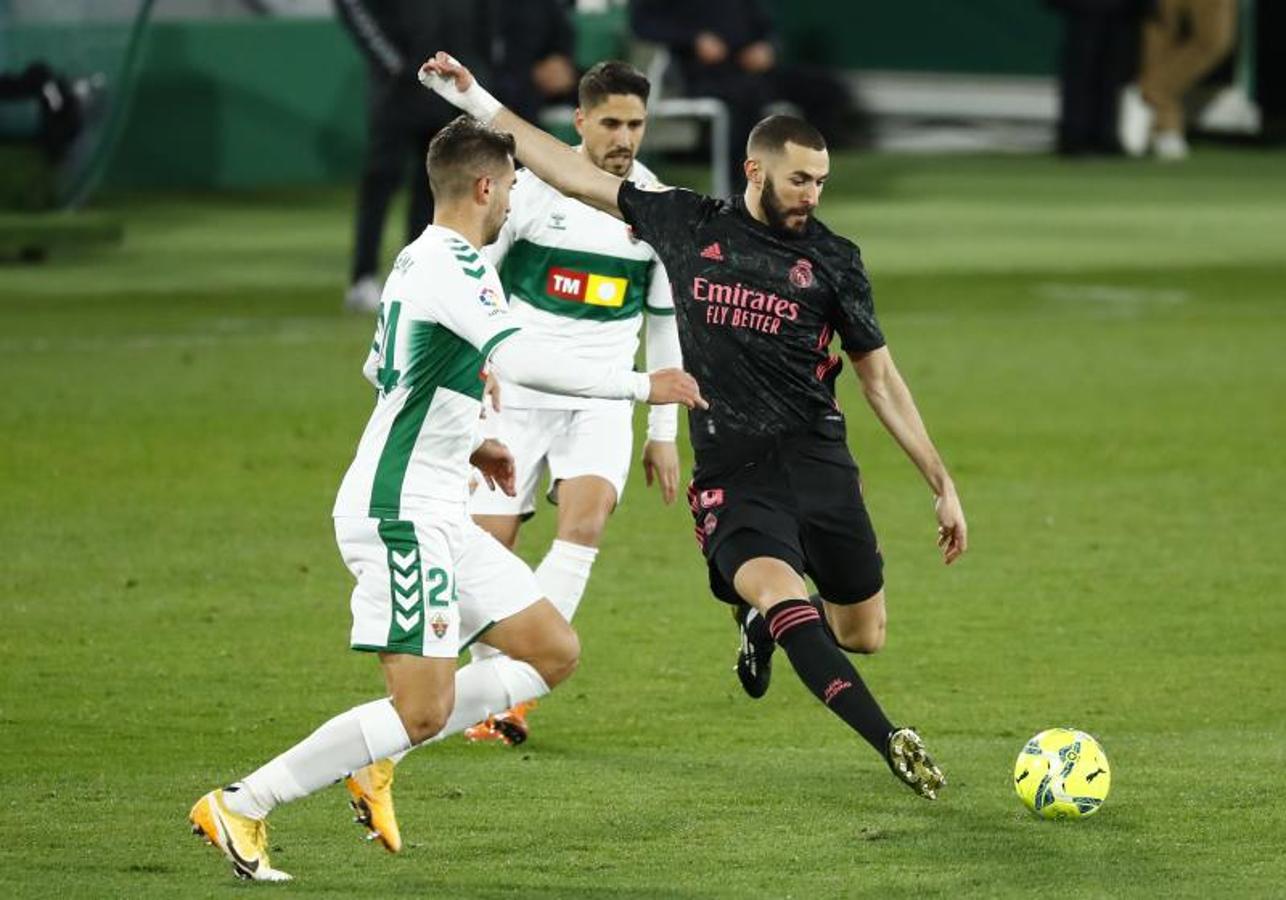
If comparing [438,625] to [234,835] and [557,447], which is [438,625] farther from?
[557,447]

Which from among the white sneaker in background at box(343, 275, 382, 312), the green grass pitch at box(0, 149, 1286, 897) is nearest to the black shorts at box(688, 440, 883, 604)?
the green grass pitch at box(0, 149, 1286, 897)

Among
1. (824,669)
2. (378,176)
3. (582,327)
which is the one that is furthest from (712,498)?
(378,176)

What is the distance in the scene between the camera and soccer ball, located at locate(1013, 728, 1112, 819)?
6.73 metres

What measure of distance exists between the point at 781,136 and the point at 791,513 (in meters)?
1.05

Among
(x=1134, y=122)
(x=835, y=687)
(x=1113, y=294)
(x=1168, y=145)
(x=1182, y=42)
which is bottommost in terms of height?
(x=1168, y=145)

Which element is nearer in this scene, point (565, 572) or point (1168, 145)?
point (565, 572)

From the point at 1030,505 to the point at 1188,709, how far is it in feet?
12.0

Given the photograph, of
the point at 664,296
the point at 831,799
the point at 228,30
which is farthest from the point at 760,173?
the point at 228,30

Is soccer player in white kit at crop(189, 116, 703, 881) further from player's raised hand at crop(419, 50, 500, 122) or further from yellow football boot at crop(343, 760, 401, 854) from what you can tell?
player's raised hand at crop(419, 50, 500, 122)

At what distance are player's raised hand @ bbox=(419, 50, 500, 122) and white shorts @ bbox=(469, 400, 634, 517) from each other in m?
1.17

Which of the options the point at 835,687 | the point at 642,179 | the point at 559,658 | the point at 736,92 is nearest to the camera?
the point at 559,658

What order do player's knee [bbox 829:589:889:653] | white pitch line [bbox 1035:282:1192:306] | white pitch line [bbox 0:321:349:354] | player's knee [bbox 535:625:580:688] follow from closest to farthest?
1. player's knee [bbox 535:625:580:688]
2. player's knee [bbox 829:589:889:653]
3. white pitch line [bbox 0:321:349:354]
4. white pitch line [bbox 1035:282:1192:306]

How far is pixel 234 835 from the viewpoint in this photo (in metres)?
6.08

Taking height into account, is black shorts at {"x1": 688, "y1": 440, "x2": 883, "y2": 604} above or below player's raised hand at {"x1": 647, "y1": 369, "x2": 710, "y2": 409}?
below
